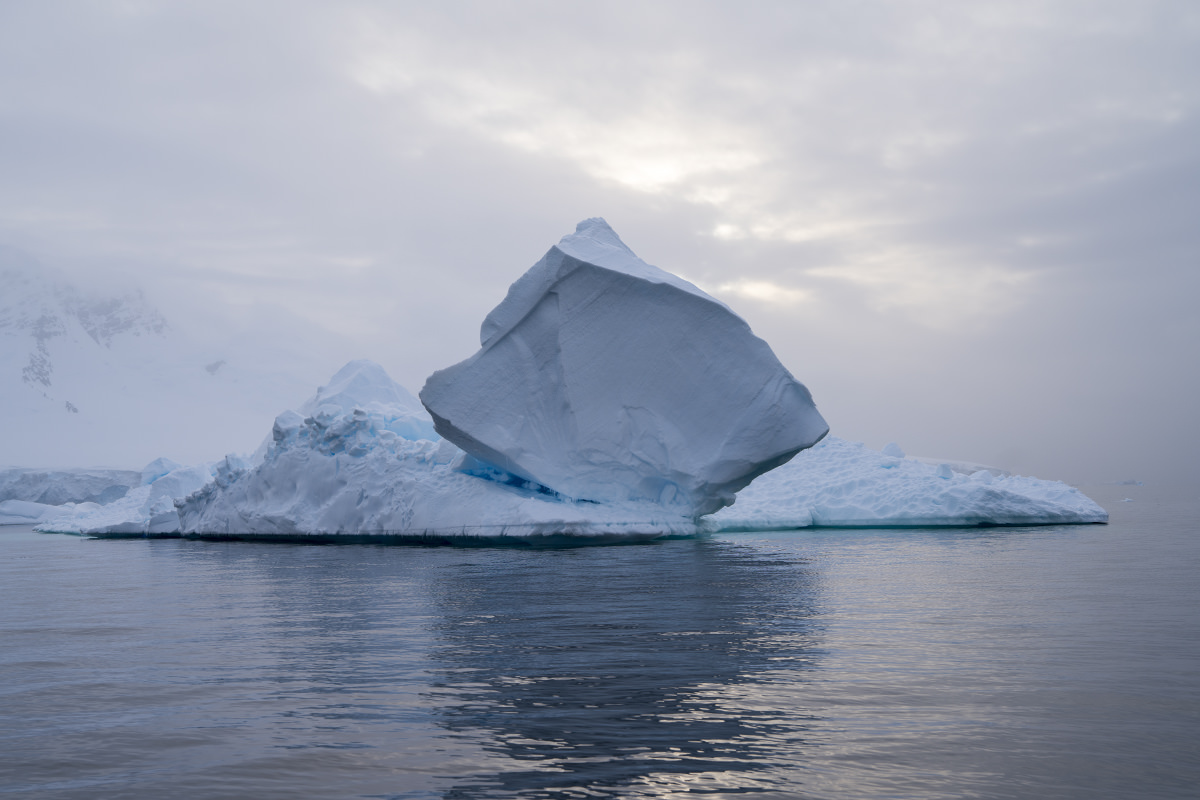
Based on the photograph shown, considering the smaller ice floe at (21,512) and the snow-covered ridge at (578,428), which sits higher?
the snow-covered ridge at (578,428)

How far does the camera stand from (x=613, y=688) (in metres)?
4.72

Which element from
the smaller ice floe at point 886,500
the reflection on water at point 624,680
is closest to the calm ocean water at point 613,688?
the reflection on water at point 624,680

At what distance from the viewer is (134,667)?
18.6 feet

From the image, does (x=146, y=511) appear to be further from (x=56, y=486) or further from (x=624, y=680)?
(x=624, y=680)

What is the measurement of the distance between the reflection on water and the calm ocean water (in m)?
0.02

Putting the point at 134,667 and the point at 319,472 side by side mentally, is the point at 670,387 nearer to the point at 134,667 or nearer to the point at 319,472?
the point at 319,472

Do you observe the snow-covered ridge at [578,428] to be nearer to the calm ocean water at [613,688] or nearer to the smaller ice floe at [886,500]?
the smaller ice floe at [886,500]

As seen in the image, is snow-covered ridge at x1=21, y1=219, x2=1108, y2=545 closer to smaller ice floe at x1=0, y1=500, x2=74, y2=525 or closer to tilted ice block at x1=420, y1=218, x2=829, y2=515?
tilted ice block at x1=420, y1=218, x2=829, y2=515

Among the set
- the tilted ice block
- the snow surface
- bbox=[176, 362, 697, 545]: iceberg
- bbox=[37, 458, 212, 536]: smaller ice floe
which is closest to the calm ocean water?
bbox=[176, 362, 697, 545]: iceberg

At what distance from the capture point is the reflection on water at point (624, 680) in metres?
3.45

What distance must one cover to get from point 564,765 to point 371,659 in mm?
2573

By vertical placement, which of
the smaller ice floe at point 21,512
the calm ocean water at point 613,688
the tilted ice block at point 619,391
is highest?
the tilted ice block at point 619,391

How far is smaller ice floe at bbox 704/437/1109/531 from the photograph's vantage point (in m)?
20.8

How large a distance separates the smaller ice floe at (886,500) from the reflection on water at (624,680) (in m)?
11.0
